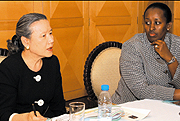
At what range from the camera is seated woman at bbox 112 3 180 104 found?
212cm

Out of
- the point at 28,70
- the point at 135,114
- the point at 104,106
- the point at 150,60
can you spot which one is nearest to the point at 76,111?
the point at 104,106

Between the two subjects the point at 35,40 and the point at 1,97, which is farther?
the point at 35,40

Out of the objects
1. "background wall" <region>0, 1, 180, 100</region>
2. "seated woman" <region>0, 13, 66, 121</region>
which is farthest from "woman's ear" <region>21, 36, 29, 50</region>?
"background wall" <region>0, 1, 180, 100</region>

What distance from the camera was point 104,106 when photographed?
59.6 inches

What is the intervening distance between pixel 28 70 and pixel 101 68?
616 mm

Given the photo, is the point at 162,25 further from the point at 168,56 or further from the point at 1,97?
the point at 1,97

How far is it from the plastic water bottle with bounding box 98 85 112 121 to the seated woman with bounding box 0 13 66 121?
20.0 inches

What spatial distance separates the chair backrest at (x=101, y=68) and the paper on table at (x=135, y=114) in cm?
61

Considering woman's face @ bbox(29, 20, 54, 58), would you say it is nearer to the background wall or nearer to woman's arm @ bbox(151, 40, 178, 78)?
woman's arm @ bbox(151, 40, 178, 78)

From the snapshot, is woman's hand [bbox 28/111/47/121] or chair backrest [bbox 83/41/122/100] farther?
chair backrest [bbox 83/41/122/100]

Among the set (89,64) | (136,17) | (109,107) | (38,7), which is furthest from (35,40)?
(136,17)

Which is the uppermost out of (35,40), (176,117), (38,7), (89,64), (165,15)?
(38,7)

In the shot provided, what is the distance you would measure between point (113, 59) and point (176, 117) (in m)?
0.89

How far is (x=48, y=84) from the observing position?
1.94 m
